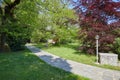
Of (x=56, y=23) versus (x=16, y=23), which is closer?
(x=16, y=23)

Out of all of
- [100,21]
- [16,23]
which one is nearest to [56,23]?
[16,23]

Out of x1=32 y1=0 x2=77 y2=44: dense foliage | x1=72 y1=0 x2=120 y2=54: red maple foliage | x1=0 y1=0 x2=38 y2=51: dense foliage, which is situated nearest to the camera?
x1=72 y1=0 x2=120 y2=54: red maple foliage

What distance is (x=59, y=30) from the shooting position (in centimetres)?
1925

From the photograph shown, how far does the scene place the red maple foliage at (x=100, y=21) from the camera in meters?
12.0

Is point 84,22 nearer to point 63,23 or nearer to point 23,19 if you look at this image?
point 23,19

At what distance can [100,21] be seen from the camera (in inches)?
496

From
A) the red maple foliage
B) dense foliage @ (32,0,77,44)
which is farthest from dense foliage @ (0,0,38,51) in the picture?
the red maple foliage

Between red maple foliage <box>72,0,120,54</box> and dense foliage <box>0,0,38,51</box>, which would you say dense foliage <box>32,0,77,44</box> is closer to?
dense foliage <box>0,0,38,51</box>

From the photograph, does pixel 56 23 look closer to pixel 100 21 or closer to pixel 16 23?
pixel 16 23

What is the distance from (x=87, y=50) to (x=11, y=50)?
7662 millimetres

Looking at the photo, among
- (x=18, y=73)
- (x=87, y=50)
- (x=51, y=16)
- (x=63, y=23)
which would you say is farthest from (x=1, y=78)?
(x=63, y=23)

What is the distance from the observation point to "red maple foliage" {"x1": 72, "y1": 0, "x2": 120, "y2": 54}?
12016mm

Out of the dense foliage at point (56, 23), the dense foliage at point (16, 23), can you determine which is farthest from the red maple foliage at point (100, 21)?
the dense foliage at point (56, 23)

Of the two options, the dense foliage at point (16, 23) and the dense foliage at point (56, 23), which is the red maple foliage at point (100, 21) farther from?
the dense foliage at point (56, 23)
